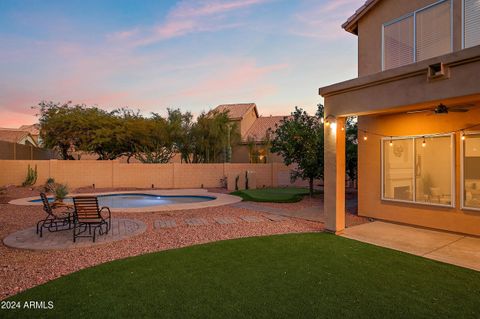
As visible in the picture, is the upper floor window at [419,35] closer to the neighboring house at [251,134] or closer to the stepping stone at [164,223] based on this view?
the stepping stone at [164,223]

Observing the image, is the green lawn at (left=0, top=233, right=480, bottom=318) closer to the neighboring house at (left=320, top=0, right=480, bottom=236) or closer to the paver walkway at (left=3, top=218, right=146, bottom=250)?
the paver walkway at (left=3, top=218, right=146, bottom=250)

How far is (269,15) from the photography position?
45.7 feet

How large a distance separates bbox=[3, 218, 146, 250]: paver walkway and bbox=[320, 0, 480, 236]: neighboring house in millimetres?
5448

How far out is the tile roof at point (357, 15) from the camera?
9.29 meters

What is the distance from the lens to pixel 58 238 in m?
7.36

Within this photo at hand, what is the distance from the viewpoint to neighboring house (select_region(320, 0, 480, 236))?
642 cm

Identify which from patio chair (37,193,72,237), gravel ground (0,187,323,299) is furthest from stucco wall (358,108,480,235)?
patio chair (37,193,72,237)

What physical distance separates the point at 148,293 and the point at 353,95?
20.7ft

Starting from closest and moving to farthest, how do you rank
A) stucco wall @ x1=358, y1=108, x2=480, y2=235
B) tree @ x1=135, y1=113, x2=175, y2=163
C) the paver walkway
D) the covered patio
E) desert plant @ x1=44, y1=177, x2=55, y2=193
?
the covered patio → the paver walkway → stucco wall @ x1=358, y1=108, x2=480, y2=235 → desert plant @ x1=44, y1=177, x2=55, y2=193 → tree @ x1=135, y1=113, x2=175, y2=163

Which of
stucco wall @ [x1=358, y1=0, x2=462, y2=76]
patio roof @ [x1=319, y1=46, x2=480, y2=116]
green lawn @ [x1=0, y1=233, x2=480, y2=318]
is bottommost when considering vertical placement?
green lawn @ [x1=0, y1=233, x2=480, y2=318]

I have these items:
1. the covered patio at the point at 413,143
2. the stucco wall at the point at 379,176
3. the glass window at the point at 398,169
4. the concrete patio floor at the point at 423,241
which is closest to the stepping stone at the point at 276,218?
the covered patio at the point at 413,143

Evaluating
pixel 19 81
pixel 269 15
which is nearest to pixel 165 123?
pixel 19 81

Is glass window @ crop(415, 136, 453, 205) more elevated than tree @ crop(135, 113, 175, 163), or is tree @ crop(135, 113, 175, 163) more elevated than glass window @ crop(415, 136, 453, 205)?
tree @ crop(135, 113, 175, 163)

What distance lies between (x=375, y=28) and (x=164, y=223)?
9.02 meters
